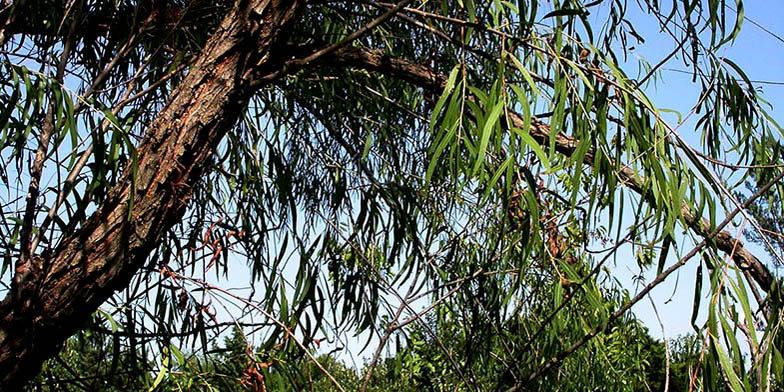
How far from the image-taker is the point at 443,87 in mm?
1515

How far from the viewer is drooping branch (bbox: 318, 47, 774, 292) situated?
1.46 metres

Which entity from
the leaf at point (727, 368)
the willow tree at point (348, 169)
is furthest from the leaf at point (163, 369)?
the leaf at point (727, 368)

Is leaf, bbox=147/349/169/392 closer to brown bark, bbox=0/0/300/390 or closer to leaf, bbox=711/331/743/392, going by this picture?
brown bark, bbox=0/0/300/390

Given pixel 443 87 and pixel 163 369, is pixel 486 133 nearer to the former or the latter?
pixel 443 87

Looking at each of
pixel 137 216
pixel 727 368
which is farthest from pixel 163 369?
pixel 727 368

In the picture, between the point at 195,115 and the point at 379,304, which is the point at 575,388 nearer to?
the point at 379,304

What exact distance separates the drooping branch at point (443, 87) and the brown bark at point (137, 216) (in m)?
0.18

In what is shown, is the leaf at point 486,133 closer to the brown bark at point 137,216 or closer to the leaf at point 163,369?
the brown bark at point 137,216

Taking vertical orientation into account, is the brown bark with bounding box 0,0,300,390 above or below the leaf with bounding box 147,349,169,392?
above

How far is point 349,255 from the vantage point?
1.81m

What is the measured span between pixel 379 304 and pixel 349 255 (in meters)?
0.20

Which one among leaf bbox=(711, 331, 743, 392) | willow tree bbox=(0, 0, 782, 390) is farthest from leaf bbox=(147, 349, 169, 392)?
leaf bbox=(711, 331, 743, 392)

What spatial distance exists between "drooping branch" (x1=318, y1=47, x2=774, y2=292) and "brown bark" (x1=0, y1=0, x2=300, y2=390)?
0.18 metres

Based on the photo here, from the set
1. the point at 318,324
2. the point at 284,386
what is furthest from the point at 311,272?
the point at 284,386
